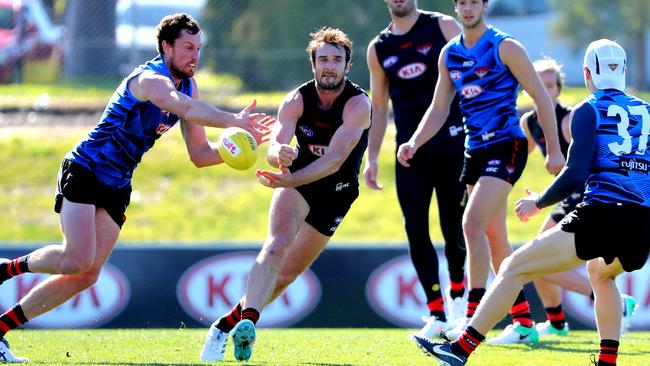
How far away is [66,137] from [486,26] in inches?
413

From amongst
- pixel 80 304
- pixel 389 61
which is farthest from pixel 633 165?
pixel 80 304

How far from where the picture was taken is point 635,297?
37.2 ft

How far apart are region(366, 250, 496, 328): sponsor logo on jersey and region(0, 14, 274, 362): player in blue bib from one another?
15.7 ft

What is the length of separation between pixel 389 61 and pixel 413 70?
0.20 m

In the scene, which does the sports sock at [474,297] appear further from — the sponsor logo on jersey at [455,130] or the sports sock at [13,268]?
the sports sock at [13,268]

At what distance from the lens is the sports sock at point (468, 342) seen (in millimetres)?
6000

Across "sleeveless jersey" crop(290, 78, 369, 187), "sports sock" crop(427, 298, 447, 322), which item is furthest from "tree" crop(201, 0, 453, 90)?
"sleeveless jersey" crop(290, 78, 369, 187)

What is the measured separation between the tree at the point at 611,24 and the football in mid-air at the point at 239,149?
38.5ft

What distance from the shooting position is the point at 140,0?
668 inches

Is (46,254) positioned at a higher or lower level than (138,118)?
lower

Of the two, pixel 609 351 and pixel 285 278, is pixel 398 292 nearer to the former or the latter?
pixel 285 278

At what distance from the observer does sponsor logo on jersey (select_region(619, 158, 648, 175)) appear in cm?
577

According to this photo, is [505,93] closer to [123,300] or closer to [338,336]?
[338,336]

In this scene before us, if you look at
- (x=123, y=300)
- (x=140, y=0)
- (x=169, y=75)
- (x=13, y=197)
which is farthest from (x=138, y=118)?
(x=140, y=0)
